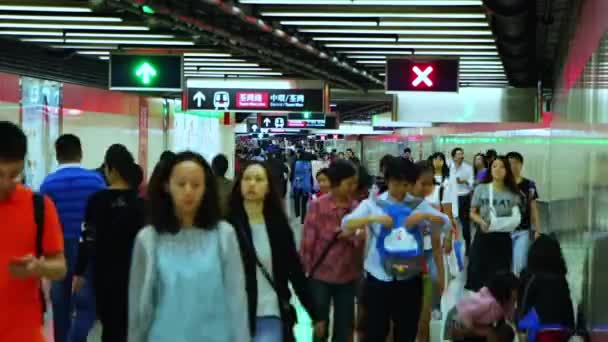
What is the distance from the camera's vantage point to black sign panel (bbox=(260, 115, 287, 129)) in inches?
1404

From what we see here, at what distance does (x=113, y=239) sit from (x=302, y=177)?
1428cm

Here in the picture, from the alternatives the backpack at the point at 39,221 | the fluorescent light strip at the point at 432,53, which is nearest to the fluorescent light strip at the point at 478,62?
the fluorescent light strip at the point at 432,53

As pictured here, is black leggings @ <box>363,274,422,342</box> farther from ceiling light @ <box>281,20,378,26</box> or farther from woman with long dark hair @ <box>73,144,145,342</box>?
ceiling light @ <box>281,20,378,26</box>

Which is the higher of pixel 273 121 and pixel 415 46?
pixel 415 46

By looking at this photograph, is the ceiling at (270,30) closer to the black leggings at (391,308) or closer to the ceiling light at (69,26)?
the ceiling light at (69,26)

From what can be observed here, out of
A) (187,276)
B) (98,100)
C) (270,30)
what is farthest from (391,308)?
(98,100)

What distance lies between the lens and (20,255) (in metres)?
3.36

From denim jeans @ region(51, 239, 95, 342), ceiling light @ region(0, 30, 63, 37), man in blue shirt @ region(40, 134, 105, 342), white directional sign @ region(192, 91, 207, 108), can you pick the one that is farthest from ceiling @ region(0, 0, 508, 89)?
denim jeans @ region(51, 239, 95, 342)

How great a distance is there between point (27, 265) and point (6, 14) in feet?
33.3

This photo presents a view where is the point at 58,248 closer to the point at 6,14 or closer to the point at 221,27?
the point at 221,27

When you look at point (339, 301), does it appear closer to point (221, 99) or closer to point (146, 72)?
point (146, 72)

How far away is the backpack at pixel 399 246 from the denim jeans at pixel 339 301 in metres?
0.54

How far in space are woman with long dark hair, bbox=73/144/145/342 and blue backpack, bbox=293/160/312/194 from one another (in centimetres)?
1345

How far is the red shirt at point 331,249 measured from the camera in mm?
6117
